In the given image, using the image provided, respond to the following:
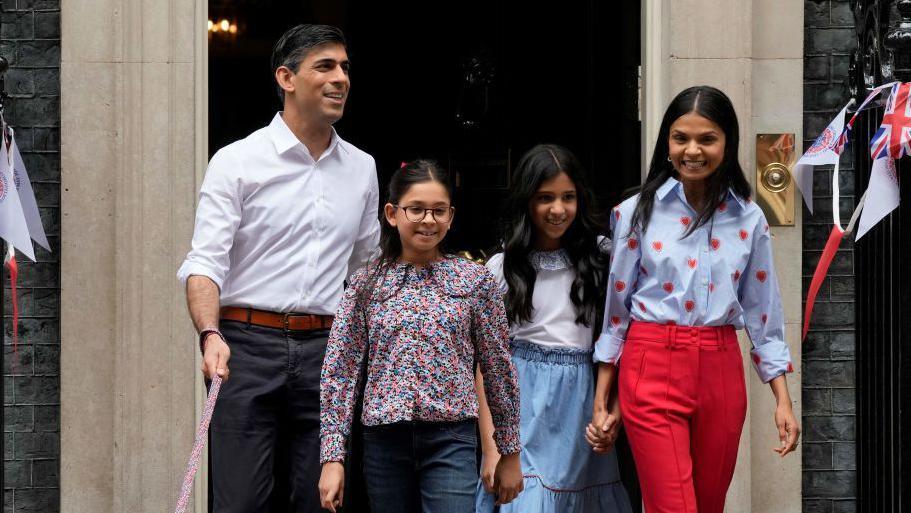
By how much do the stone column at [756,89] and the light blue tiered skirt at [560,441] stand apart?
4.81 feet

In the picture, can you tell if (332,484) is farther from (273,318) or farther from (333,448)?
(273,318)

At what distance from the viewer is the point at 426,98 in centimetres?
972

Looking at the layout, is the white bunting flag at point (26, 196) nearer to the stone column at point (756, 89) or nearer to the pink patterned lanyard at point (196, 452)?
the pink patterned lanyard at point (196, 452)

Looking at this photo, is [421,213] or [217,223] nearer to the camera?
[421,213]

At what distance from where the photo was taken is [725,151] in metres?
4.32

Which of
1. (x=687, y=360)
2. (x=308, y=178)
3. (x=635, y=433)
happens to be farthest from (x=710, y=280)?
(x=308, y=178)

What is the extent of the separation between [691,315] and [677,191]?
0.43 meters

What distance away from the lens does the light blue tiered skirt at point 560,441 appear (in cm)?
455

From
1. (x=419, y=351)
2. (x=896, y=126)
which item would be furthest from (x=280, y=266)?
(x=896, y=126)

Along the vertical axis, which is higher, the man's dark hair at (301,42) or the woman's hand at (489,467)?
the man's dark hair at (301,42)

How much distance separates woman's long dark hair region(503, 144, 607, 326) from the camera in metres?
4.59

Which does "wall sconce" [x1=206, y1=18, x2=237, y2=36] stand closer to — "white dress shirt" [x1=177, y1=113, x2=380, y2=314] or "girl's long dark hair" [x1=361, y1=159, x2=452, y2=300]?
"white dress shirt" [x1=177, y1=113, x2=380, y2=314]

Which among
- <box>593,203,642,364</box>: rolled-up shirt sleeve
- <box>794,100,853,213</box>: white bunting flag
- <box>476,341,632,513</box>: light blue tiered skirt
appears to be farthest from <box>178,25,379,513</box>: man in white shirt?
<box>794,100,853,213</box>: white bunting flag

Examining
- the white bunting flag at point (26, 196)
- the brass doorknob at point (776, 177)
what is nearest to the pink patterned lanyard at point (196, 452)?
the white bunting flag at point (26, 196)
